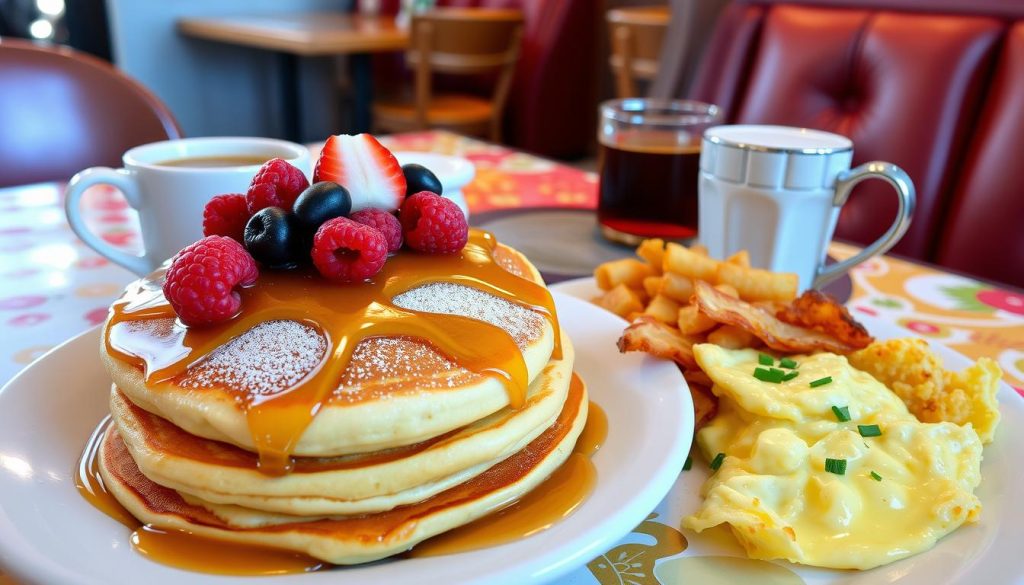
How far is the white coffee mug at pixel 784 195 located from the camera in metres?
Result: 1.29

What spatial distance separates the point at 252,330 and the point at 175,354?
8cm

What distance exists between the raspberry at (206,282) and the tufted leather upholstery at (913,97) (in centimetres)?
192

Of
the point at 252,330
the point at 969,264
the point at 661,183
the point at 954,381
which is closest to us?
the point at 252,330

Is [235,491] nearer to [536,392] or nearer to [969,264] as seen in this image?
[536,392]

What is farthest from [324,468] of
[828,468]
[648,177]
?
[648,177]

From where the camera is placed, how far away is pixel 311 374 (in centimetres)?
72

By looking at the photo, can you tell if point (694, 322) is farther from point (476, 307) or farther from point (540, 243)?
point (540, 243)

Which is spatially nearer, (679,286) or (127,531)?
(127,531)

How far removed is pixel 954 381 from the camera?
967mm

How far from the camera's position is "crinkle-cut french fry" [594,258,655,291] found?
125 cm

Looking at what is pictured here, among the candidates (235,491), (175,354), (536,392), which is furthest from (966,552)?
(175,354)

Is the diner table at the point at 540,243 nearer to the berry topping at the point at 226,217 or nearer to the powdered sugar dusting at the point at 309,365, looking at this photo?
the powdered sugar dusting at the point at 309,365

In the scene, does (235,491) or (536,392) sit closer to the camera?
(235,491)

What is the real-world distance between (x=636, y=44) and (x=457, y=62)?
117 cm
